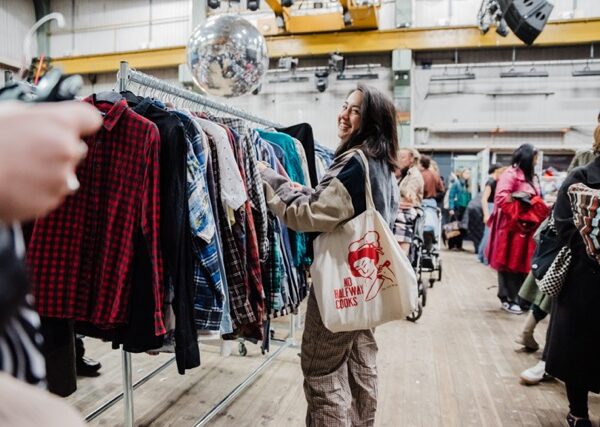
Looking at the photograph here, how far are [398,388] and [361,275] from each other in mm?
1437

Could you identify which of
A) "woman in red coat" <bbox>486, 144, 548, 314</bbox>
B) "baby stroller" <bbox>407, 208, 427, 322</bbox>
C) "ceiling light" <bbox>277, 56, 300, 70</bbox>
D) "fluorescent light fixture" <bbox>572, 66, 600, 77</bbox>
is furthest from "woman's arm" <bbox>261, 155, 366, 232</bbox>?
"fluorescent light fixture" <bbox>572, 66, 600, 77</bbox>

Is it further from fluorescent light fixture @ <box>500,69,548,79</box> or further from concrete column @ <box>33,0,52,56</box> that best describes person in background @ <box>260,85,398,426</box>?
concrete column @ <box>33,0,52,56</box>

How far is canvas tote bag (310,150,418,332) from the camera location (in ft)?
4.93

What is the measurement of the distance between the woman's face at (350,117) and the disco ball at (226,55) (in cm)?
129

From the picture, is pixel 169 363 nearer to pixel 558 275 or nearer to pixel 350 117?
pixel 350 117

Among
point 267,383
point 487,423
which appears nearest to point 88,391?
point 267,383

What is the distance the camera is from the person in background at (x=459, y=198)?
8.91 meters

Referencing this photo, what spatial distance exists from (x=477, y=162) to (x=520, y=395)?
779cm

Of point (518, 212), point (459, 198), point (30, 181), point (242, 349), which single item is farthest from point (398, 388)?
point (459, 198)

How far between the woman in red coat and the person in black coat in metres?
2.00

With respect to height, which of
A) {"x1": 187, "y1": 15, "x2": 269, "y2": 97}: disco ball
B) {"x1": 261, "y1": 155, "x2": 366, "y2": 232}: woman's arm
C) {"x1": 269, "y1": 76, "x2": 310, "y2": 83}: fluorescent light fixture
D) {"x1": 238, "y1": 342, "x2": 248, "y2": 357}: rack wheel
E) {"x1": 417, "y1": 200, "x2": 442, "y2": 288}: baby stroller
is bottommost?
{"x1": 238, "y1": 342, "x2": 248, "y2": 357}: rack wheel

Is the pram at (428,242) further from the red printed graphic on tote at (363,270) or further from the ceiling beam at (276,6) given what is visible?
the ceiling beam at (276,6)

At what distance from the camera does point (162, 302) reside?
4.46 ft

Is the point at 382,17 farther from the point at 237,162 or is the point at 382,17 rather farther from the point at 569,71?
the point at 237,162
